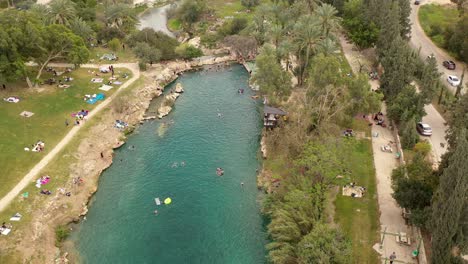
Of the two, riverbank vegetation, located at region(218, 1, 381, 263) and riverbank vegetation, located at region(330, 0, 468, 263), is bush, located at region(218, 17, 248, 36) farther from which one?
riverbank vegetation, located at region(330, 0, 468, 263)

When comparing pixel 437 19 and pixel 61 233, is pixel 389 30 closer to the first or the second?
pixel 437 19

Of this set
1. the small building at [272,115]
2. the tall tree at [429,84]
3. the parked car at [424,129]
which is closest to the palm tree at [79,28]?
the small building at [272,115]

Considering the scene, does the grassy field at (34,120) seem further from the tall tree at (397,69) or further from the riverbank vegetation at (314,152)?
the tall tree at (397,69)

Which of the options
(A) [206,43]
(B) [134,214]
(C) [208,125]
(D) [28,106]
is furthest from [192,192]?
(A) [206,43]

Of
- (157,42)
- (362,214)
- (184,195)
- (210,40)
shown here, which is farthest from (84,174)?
(210,40)

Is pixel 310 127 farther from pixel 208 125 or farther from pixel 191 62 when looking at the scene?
pixel 191 62
